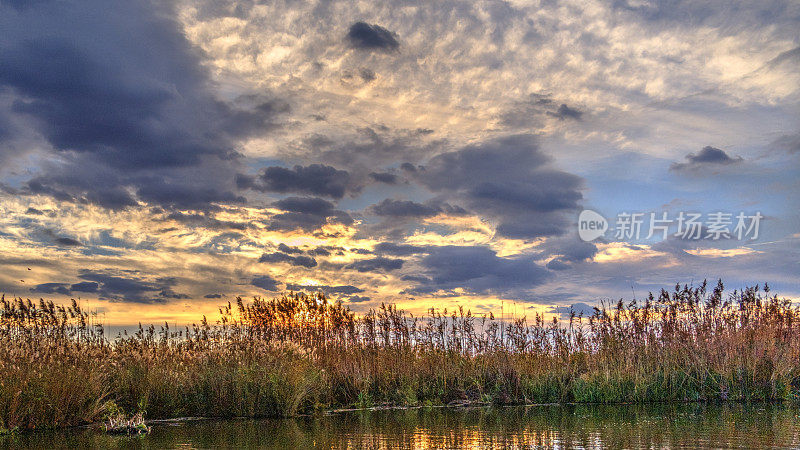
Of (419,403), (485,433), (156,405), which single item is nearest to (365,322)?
(419,403)

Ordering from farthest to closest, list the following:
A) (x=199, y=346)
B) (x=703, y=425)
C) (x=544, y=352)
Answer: (x=544, y=352), (x=199, y=346), (x=703, y=425)

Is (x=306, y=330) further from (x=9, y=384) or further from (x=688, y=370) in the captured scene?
(x=688, y=370)

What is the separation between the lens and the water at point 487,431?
7.35 metres

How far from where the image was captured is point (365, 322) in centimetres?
1506

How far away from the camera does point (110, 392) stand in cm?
1035

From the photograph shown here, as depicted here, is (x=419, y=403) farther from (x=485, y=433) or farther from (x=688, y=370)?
(x=688, y=370)

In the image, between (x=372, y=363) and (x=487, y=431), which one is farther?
(x=372, y=363)

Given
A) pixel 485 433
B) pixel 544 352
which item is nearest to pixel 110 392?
pixel 485 433

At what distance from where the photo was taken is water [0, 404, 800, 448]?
7.35 metres

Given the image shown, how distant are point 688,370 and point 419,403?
231 inches

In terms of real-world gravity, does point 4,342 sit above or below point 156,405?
above

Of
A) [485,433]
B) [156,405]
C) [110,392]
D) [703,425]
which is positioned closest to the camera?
[485,433]

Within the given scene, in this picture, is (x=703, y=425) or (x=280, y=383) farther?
(x=280, y=383)

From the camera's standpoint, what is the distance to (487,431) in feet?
27.6
